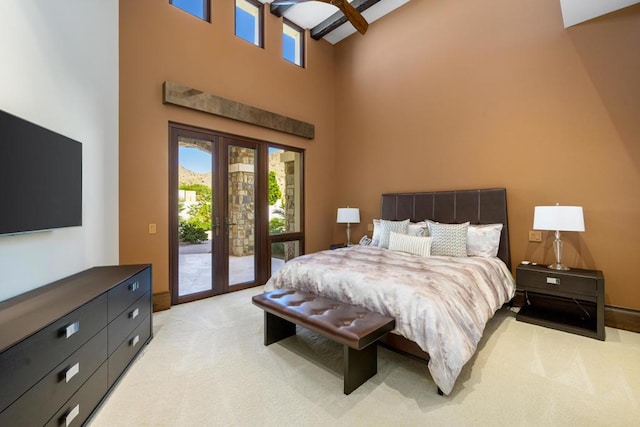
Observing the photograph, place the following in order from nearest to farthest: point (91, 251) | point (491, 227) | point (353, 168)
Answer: point (91, 251) → point (491, 227) → point (353, 168)

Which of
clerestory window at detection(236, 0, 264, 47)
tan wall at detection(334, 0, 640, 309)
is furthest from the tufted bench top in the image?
clerestory window at detection(236, 0, 264, 47)

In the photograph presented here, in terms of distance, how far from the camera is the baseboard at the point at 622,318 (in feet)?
9.08

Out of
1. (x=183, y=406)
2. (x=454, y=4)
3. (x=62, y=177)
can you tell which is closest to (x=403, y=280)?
(x=183, y=406)

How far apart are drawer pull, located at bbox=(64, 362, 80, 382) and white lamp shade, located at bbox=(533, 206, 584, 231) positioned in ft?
12.8

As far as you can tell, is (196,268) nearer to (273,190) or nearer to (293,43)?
(273,190)

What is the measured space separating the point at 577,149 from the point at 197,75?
184 inches

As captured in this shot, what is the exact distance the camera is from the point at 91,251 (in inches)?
105

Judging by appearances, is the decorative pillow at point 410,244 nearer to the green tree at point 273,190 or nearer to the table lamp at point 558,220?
the table lamp at point 558,220

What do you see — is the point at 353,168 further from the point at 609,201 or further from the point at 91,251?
the point at 91,251

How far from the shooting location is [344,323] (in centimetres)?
192

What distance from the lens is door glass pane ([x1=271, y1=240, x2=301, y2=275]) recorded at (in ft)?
15.6

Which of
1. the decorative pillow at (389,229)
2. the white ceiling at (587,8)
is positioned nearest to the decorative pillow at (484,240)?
the decorative pillow at (389,229)

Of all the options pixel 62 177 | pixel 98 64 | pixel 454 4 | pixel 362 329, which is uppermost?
pixel 454 4

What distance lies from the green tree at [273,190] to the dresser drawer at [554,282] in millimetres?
3477
